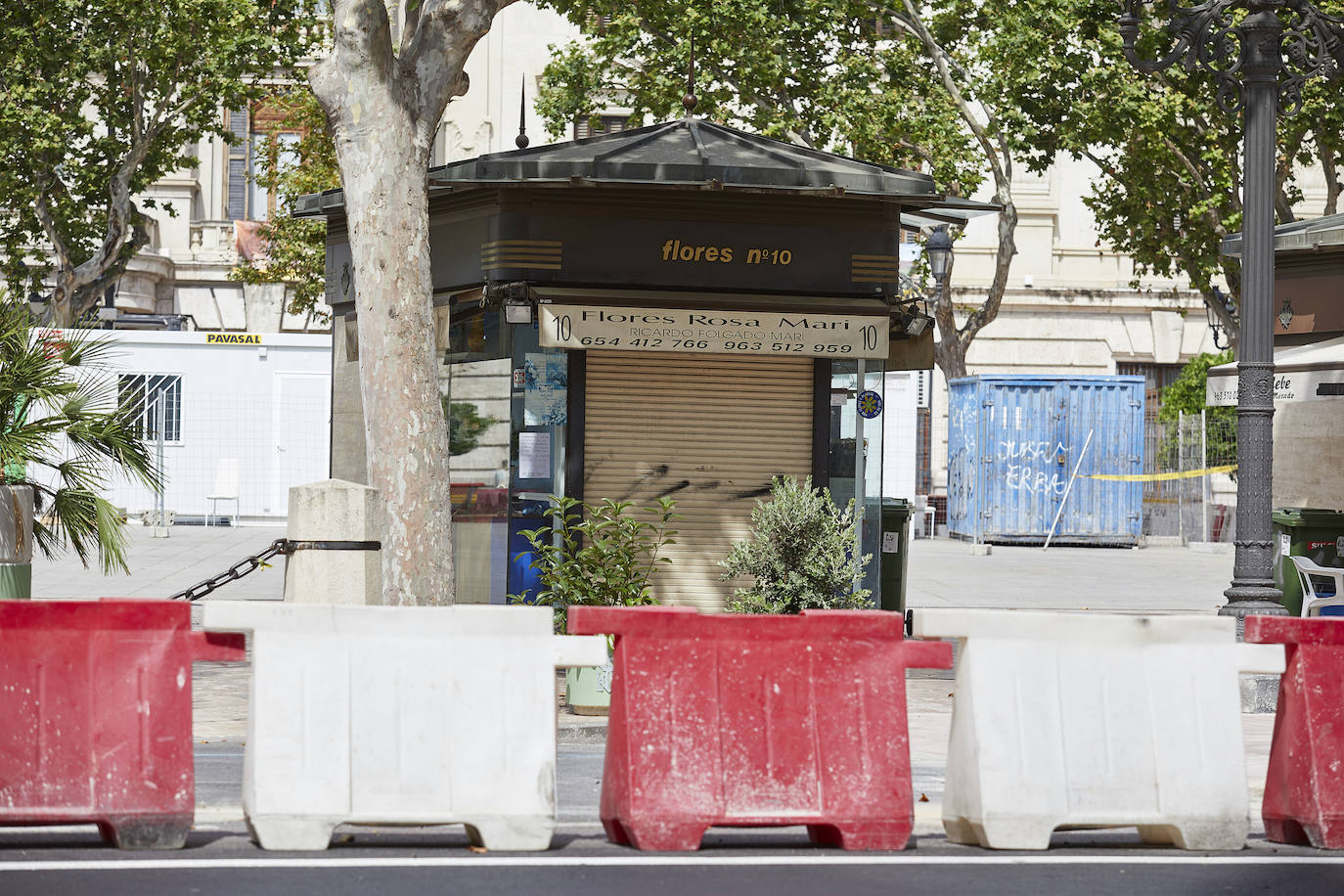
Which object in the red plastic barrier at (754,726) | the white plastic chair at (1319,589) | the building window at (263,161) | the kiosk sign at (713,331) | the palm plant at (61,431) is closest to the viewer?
the red plastic barrier at (754,726)

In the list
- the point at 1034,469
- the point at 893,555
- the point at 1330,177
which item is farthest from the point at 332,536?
the point at 1034,469

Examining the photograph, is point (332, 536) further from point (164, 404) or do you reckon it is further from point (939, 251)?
point (164, 404)

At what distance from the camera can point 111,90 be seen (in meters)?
26.2

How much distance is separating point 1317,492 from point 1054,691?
14.4 meters

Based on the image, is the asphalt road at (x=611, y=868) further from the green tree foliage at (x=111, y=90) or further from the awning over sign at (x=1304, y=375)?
the green tree foliage at (x=111, y=90)

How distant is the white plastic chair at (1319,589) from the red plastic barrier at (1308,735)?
654 centimetres

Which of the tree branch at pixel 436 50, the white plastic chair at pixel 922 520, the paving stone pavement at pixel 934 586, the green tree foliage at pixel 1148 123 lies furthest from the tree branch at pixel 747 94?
the tree branch at pixel 436 50

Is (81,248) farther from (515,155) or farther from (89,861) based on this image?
(89,861)

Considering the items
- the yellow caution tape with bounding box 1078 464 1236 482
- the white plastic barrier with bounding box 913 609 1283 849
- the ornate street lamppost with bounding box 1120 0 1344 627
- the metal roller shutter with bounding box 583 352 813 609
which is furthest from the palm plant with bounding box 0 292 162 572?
the yellow caution tape with bounding box 1078 464 1236 482

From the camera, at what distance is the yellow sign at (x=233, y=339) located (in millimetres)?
28594

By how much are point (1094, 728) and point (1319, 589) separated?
769cm

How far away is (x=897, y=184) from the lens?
517 inches

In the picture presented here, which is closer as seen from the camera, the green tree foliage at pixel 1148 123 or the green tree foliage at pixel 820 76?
the green tree foliage at pixel 1148 123

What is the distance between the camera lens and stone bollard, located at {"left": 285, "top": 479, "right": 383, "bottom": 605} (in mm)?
11656
